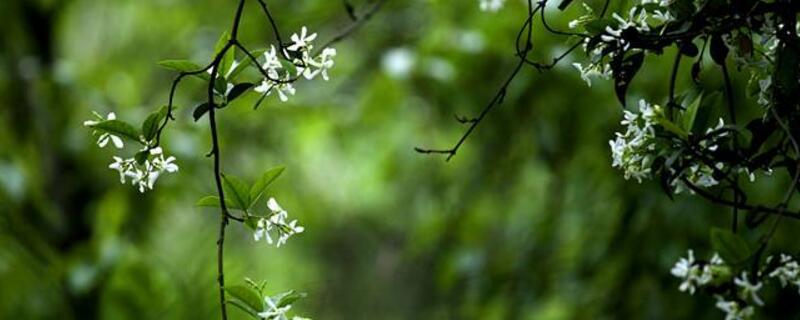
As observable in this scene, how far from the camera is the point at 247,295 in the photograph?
2.01 ft

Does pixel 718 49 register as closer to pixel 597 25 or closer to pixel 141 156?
pixel 597 25

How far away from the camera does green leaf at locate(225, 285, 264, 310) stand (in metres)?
0.61

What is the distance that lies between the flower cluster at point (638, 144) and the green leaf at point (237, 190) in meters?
0.21

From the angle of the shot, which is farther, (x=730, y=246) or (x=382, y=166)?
(x=382, y=166)

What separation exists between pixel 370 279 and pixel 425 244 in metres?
1.11

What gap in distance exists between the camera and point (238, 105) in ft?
5.49

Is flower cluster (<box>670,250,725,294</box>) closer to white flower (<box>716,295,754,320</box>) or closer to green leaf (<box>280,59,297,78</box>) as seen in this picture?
white flower (<box>716,295,754,320</box>)

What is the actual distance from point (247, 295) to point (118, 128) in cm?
12

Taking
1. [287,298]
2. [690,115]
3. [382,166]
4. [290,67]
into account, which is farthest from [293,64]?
[382,166]

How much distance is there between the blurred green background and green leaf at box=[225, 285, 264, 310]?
0.80 metres

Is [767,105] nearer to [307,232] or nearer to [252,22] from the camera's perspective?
[252,22]

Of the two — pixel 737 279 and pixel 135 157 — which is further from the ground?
pixel 135 157

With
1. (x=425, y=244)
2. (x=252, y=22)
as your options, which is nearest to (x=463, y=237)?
(x=425, y=244)

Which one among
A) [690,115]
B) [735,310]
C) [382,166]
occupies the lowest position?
[735,310]
